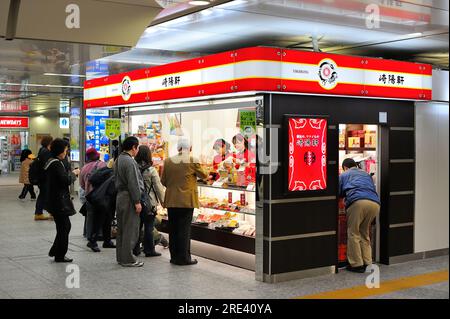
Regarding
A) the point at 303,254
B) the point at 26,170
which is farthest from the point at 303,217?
the point at 26,170

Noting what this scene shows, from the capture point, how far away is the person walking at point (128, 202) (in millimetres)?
6898

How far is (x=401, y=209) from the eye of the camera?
300 inches

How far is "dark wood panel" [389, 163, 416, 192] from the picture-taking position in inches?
295

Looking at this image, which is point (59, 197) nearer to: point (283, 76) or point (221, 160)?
point (221, 160)

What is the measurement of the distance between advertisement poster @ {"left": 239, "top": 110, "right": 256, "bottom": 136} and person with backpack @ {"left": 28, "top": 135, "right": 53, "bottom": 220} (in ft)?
8.41

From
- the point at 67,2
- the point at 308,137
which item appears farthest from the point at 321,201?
the point at 67,2

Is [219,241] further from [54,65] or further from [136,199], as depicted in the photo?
[54,65]

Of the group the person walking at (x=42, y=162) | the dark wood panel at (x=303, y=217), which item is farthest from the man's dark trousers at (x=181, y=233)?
the person walking at (x=42, y=162)

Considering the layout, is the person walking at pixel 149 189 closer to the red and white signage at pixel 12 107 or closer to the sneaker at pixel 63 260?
the sneaker at pixel 63 260

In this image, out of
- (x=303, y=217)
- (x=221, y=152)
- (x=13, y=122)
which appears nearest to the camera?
(x=303, y=217)

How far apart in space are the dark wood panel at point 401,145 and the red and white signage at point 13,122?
2039cm

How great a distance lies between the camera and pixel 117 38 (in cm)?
542

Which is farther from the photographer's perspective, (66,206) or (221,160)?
(221,160)

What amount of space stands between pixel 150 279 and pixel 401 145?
365 centimetres
